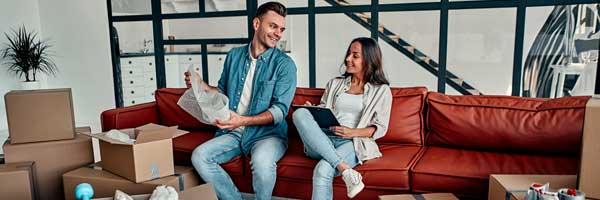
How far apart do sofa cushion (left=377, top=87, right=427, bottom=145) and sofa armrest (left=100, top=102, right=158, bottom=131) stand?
1.52 metres

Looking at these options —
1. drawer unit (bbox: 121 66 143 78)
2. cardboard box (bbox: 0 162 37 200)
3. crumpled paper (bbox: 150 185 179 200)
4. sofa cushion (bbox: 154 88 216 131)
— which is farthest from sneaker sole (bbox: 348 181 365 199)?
drawer unit (bbox: 121 66 143 78)

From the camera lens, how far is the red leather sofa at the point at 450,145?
2.02 metres

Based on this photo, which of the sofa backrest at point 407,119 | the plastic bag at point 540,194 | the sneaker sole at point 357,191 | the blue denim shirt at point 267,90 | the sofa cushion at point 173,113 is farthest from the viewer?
the sofa cushion at point 173,113

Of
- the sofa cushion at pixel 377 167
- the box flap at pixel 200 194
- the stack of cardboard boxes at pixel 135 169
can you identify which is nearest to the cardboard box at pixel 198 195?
the box flap at pixel 200 194

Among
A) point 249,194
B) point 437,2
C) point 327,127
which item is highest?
point 437,2

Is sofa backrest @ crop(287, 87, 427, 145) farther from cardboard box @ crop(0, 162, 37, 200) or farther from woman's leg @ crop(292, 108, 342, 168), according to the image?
cardboard box @ crop(0, 162, 37, 200)

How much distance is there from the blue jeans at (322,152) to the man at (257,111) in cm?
18

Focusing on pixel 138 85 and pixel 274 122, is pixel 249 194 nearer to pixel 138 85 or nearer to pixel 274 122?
pixel 274 122

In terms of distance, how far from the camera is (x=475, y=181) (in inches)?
76.8

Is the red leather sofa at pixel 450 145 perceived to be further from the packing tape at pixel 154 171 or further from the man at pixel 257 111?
the packing tape at pixel 154 171

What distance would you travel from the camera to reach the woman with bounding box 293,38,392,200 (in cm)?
203

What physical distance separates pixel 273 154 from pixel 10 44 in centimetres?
462

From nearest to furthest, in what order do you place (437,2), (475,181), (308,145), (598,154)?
(598,154) < (475,181) < (308,145) < (437,2)

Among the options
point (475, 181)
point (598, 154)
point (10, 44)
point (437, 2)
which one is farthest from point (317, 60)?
point (10, 44)
